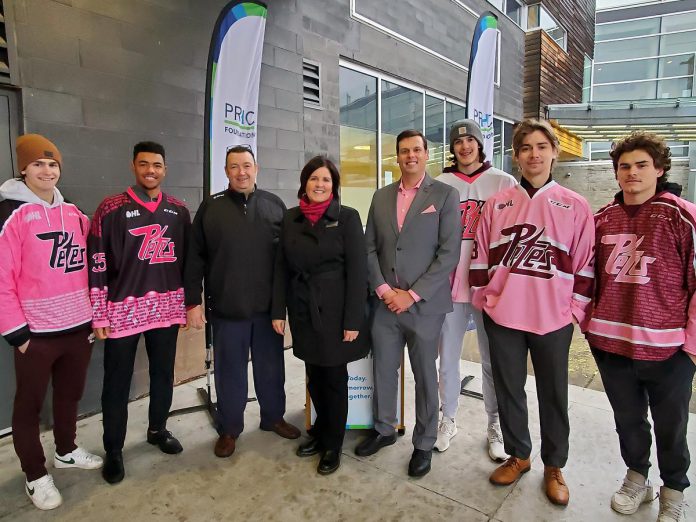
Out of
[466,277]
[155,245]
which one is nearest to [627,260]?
[466,277]

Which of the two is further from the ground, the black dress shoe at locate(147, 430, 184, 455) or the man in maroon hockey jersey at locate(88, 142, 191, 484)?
the man in maroon hockey jersey at locate(88, 142, 191, 484)

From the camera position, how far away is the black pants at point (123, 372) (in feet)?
7.26

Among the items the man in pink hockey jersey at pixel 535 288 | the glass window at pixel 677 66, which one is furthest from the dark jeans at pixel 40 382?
the glass window at pixel 677 66

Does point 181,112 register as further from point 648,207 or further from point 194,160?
point 648,207

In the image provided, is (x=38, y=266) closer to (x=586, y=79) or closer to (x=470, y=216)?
(x=470, y=216)

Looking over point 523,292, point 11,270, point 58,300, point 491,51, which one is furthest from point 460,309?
point 491,51

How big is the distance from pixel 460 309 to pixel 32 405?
84.2 inches

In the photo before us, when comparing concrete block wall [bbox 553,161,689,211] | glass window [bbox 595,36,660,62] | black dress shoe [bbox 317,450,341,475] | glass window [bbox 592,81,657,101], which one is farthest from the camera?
glass window [bbox 592,81,657,101]

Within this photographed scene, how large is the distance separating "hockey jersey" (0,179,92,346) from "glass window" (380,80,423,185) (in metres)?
3.94

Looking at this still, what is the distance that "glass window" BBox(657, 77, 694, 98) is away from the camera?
1288 centimetres

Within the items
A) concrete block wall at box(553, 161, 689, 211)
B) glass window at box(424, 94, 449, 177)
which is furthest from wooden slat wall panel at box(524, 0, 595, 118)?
glass window at box(424, 94, 449, 177)

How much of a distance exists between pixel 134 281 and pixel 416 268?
4.61 feet

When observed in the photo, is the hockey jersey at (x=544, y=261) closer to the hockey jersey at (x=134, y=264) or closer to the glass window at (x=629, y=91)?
the hockey jersey at (x=134, y=264)

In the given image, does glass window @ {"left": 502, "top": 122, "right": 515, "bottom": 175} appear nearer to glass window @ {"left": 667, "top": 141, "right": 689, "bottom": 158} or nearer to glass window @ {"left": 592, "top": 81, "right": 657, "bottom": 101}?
glass window @ {"left": 667, "top": 141, "right": 689, "bottom": 158}
